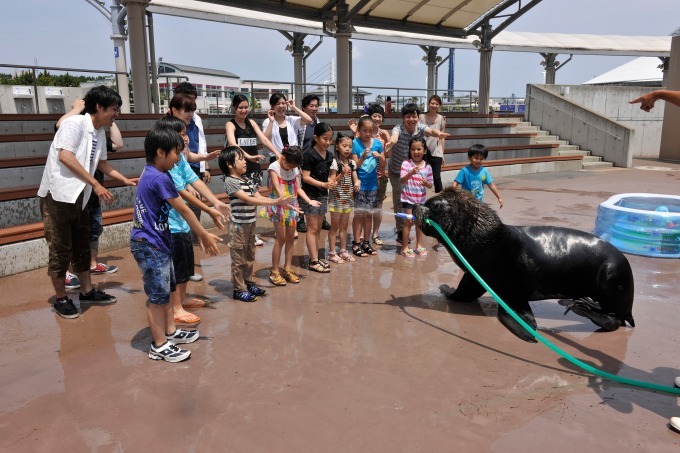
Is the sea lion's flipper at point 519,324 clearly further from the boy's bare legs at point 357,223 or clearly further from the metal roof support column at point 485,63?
the metal roof support column at point 485,63

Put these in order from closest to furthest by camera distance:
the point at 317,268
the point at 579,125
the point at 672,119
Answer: the point at 317,268 → the point at 579,125 → the point at 672,119

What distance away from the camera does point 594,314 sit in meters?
4.41

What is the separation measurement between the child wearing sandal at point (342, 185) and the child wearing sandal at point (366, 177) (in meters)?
0.21

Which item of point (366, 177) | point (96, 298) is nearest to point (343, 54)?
point (366, 177)

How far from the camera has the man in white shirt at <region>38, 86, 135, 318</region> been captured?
425 centimetres

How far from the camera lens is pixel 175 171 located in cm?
435

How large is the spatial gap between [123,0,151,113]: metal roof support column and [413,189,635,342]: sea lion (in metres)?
8.58

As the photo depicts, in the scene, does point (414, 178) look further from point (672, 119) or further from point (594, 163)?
point (672, 119)

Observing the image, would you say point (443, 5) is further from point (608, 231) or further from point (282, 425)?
point (282, 425)

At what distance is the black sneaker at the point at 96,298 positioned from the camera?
4785 mm

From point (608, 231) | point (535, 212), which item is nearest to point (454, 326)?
point (608, 231)

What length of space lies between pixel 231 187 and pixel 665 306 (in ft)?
14.9

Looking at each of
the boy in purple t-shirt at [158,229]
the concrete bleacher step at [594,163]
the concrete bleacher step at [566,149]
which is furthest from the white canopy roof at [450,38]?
the boy in purple t-shirt at [158,229]

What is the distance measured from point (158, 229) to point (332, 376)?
1.69 metres
